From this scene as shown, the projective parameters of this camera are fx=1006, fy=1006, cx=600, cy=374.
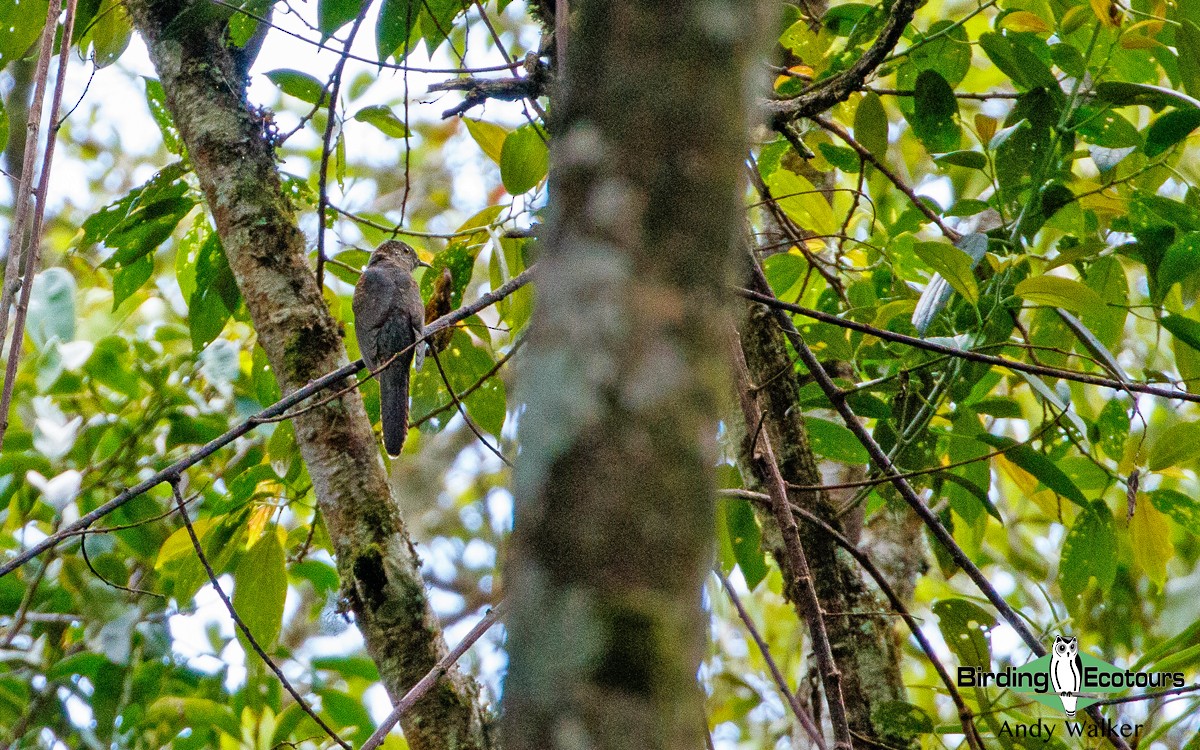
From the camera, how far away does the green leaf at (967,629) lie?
2195 millimetres

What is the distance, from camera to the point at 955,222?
3.47m

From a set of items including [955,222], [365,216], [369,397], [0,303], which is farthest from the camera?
[955,222]

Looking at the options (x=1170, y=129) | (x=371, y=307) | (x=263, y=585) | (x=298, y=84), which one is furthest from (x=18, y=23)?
(x=1170, y=129)

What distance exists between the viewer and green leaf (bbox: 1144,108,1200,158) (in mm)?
2272

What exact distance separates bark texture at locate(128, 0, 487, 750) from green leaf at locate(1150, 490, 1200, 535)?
172 centimetres

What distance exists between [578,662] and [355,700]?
10.1ft

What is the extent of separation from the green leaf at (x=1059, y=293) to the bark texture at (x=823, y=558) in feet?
1.72

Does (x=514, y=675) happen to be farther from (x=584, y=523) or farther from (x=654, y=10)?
(x=654, y=10)

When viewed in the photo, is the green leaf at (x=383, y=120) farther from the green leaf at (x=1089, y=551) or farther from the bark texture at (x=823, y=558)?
the green leaf at (x=1089, y=551)

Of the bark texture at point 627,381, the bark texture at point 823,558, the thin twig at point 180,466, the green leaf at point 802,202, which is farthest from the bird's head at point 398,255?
the bark texture at point 627,381

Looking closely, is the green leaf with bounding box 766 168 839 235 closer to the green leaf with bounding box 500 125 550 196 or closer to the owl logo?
the green leaf with bounding box 500 125 550 196

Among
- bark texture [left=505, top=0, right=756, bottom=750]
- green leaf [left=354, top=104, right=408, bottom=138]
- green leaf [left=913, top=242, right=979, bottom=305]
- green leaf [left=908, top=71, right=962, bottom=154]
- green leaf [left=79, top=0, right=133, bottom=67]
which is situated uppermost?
green leaf [left=79, top=0, right=133, bottom=67]

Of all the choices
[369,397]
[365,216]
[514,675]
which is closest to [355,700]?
[369,397]

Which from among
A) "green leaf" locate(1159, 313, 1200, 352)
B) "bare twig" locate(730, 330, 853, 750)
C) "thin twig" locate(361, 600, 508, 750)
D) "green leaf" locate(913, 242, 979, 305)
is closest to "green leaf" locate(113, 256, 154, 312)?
"thin twig" locate(361, 600, 508, 750)
